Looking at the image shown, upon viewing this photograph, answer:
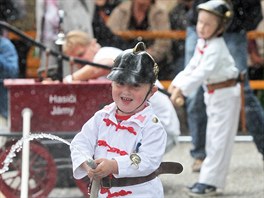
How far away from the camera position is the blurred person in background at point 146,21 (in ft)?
41.0

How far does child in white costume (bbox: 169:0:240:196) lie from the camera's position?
8.88m

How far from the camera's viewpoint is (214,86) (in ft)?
29.8

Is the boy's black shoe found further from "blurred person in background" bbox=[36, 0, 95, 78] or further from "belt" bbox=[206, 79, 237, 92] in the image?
"blurred person in background" bbox=[36, 0, 95, 78]

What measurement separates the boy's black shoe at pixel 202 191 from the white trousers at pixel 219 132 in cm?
4

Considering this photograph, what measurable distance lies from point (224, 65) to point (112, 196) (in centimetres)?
341

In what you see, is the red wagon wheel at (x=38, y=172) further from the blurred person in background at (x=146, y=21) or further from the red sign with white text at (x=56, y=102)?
the blurred person in background at (x=146, y=21)

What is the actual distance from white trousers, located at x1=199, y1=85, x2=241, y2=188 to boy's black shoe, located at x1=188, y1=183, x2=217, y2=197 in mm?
42

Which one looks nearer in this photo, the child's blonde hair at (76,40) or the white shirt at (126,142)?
the white shirt at (126,142)

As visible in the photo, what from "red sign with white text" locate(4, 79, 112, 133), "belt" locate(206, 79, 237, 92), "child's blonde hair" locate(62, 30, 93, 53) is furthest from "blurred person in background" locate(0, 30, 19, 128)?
"belt" locate(206, 79, 237, 92)

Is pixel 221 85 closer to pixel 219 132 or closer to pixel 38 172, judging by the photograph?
pixel 219 132

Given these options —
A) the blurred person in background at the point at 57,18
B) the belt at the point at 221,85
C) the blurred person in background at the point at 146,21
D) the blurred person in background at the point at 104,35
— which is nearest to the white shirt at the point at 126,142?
the belt at the point at 221,85

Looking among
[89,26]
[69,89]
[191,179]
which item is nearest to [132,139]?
[69,89]

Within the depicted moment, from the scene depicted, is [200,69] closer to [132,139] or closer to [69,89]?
[69,89]

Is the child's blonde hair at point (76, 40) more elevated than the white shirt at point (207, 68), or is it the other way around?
the child's blonde hair at point (76, 40)
